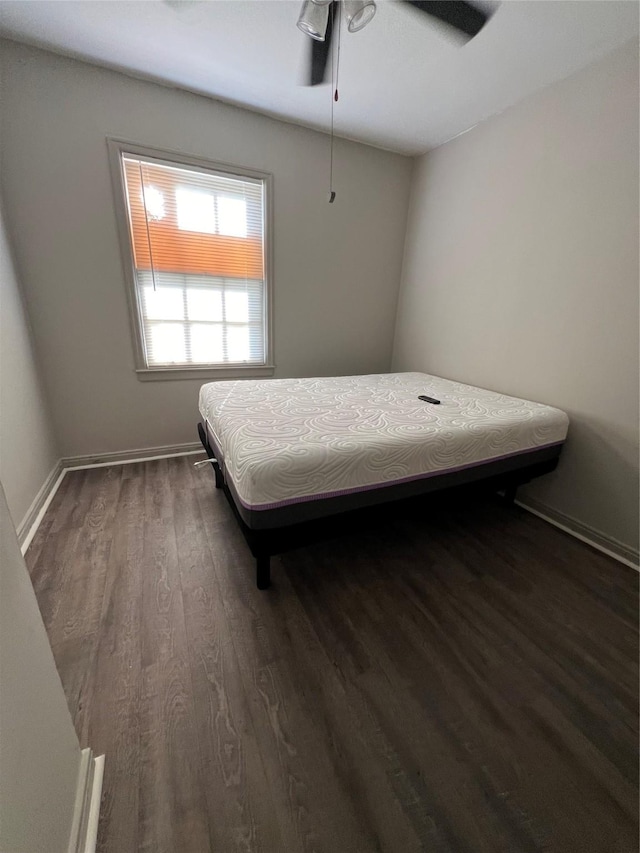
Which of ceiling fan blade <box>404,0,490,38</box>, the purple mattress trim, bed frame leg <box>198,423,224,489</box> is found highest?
ceiling fan blade <box>404,0,490,38</box>

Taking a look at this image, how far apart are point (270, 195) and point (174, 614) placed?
2.97 m

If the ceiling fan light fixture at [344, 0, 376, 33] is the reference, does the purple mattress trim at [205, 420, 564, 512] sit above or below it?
below

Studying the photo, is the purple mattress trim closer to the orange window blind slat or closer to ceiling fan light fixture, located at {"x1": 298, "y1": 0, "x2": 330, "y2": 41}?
the orange window blind slat

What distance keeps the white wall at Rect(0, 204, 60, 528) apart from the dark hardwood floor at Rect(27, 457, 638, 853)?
33 cm

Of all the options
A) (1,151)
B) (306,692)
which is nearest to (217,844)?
(306,692)

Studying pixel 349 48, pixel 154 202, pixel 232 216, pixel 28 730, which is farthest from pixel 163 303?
pixel 28 730

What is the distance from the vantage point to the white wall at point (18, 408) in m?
1.80

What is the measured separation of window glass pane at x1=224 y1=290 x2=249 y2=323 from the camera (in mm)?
2812

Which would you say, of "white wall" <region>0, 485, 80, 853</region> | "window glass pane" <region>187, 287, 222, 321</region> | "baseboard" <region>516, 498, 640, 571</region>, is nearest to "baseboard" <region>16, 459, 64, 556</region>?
"white wall" <region>0, 485, 80, 853</region>

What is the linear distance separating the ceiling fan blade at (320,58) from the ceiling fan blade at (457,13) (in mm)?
424

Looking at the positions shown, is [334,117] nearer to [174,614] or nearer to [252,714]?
[174,614]

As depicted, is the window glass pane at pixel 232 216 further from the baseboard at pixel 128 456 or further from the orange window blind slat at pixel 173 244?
the baseboard at pixel 128 456

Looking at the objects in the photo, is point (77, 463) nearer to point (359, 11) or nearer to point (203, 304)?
point (203, 304)

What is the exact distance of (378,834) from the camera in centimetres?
85
